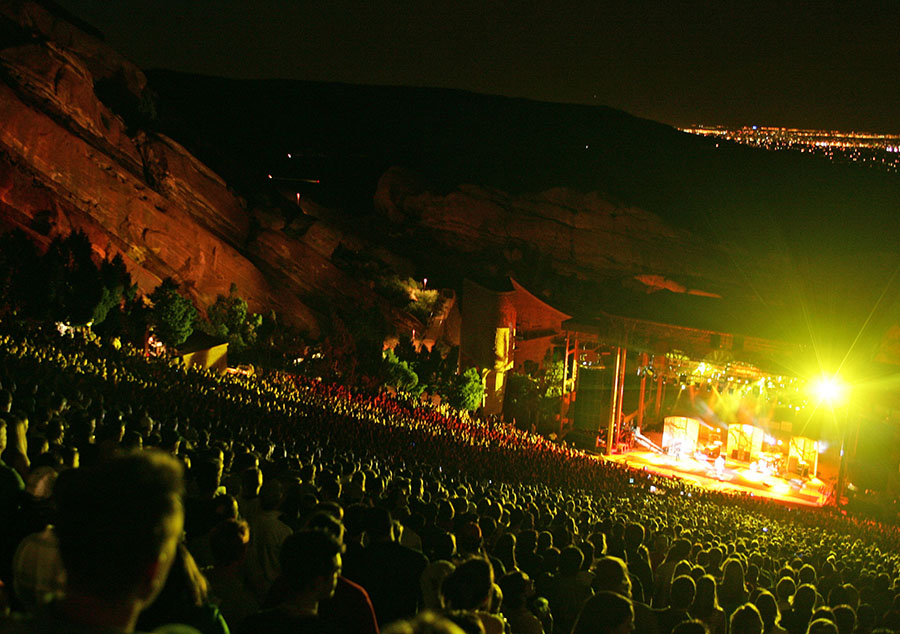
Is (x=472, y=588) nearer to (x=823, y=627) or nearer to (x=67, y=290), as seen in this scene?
(x=823, y=627)

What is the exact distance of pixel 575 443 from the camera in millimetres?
31969

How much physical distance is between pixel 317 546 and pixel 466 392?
1292 inches

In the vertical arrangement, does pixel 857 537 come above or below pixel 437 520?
below

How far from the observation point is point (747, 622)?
4855mm

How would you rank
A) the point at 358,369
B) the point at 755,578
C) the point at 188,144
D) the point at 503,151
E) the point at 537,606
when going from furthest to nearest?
the point at 503,151 < the point at 188,144 < the point at 358,369 < the point at 755,578 < the point at 537,606

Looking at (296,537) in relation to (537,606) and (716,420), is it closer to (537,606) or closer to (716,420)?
(537,606)

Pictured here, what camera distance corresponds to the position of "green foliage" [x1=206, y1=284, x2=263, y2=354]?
33969 mm

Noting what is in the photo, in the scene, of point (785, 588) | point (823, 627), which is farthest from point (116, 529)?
point (785, 588)

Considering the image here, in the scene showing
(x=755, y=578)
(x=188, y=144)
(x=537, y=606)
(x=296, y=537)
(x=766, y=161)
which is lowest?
(x=755, y=578)

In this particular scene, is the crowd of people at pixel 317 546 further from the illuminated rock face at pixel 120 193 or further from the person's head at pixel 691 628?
the illuminated rock face at pixel 120 193

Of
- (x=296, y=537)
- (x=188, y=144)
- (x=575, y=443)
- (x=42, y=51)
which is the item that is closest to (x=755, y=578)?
(x=296, y=537)

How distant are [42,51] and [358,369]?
22599 mm

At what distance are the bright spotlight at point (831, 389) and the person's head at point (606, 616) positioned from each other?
1009 inches

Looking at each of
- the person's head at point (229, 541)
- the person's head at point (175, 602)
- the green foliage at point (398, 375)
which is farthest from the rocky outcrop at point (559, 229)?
the person's head at point (175, 602)
